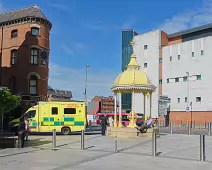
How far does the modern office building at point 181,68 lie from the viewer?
161 ft

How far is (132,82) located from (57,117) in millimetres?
6934

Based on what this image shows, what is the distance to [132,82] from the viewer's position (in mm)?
21828

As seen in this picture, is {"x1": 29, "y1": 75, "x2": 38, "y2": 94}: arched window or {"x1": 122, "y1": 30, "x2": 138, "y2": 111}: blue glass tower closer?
{"x1": 29, "y1": 75, "x2": 38, "y2": 94}: arched window

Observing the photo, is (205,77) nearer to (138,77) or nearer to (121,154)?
(138,77)

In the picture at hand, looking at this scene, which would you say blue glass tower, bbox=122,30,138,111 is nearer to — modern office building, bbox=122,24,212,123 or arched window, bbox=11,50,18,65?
modern office building, bbox=122,24,212,123

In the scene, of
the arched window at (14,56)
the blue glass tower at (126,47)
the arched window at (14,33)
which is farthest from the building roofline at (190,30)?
the arched window at (14,56)

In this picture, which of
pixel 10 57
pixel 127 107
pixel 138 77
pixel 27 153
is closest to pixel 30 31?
pixel 10 57

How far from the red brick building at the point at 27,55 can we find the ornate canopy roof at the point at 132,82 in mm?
15121

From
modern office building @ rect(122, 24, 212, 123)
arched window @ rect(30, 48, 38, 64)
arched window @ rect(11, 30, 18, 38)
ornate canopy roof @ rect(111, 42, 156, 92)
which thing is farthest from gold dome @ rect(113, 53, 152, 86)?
modern office building @ rect(122, 24, 212, 123)

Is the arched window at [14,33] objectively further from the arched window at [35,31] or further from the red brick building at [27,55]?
the arched window at [35,31]

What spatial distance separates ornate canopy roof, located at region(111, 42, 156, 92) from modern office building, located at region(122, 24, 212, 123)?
982 inches

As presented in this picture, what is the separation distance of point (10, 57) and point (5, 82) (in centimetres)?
302

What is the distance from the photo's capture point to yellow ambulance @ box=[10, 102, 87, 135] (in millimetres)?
24438

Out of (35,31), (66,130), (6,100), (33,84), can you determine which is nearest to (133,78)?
(66,130)
